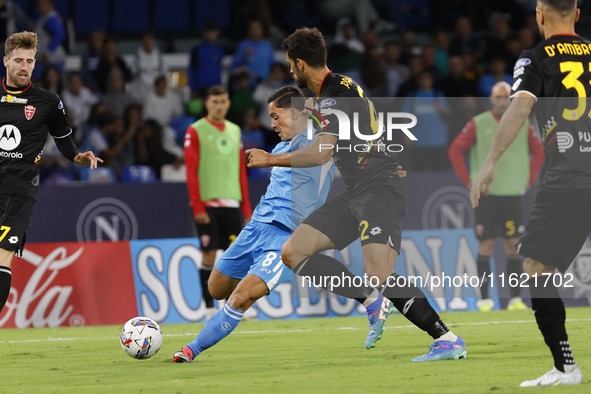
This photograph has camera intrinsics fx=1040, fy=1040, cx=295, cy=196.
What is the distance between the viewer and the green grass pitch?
6.44 meters

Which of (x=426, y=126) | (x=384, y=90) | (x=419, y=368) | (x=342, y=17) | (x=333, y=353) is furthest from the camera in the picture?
(x=342, y=17)

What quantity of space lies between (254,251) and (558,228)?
2724 millimetres

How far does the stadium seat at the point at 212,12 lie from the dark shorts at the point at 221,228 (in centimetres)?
Answer: 842

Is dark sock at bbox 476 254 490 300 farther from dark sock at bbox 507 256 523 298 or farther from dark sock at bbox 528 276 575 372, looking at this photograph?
dark sock at bbox 528 276 575 372

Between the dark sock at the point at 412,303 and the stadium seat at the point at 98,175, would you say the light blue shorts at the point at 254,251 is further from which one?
the stadium seat at the point at 98,175

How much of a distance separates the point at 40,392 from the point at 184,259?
585 cm

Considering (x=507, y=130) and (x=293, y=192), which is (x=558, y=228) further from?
(x=293, y=192)

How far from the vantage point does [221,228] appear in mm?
12031

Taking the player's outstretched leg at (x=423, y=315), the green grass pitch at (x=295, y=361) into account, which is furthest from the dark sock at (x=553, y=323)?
the player's outstretched leg at (x=423, y=315)

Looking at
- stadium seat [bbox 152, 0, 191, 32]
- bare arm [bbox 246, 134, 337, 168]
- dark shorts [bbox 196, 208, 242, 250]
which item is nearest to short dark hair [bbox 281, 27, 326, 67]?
bare arm [bbox 246, 134, 337, 168]

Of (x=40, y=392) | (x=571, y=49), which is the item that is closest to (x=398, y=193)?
(x=571, y=49)

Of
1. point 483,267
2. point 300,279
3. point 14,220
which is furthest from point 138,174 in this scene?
point 14,220

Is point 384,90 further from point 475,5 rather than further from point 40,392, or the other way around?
point 40,392

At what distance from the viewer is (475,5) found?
19594mm
